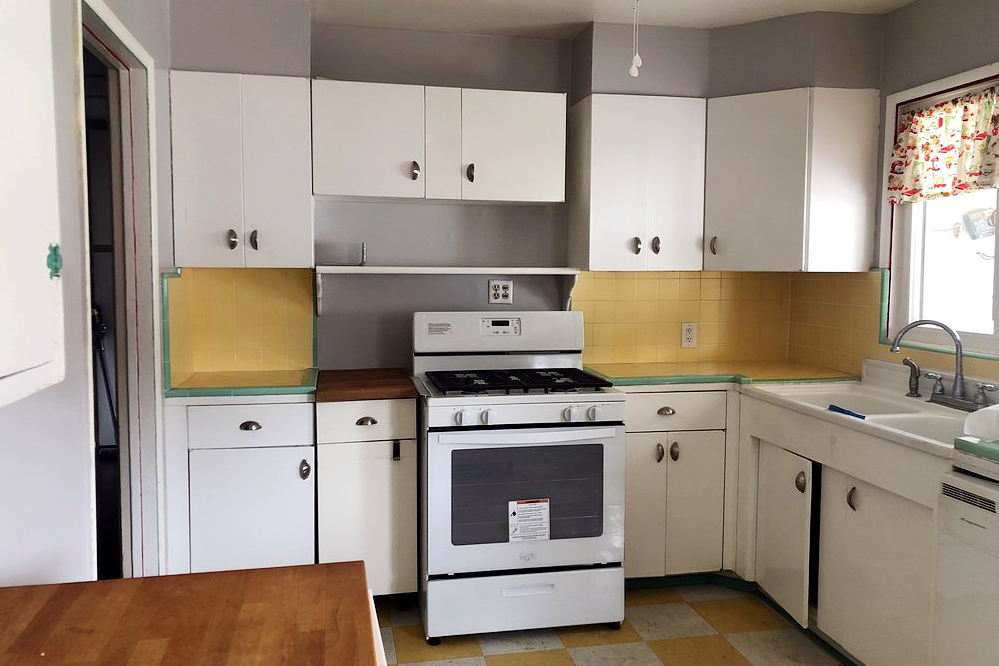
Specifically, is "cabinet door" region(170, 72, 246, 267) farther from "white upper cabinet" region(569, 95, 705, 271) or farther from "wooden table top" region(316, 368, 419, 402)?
"white upper cabinet" region(569, 95, 705, 271)

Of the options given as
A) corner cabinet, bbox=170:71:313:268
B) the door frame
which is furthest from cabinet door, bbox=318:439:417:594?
corner cabinet, bbox=170:71:313:268

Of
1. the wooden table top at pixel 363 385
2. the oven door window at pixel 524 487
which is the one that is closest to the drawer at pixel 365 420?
the wooden table top at pixel 363 385

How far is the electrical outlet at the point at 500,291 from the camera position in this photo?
3.60m

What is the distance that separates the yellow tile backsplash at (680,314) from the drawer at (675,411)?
51 cm

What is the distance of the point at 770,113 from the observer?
10.7ft

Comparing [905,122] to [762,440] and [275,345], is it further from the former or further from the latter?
[275,345]

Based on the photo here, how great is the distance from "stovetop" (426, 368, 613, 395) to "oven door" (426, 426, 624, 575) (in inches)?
5.8

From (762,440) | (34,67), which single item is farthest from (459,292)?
(34,67)

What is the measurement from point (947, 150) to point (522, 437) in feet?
5.99

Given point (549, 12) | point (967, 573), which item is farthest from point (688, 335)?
point (967, 573)

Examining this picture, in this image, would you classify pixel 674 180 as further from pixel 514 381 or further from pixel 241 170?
pixel 241 170

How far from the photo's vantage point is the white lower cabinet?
91.4 inches

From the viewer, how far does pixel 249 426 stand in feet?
9.67

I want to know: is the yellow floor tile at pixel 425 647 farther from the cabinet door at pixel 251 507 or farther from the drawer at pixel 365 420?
the drawer at pixel 365 420
